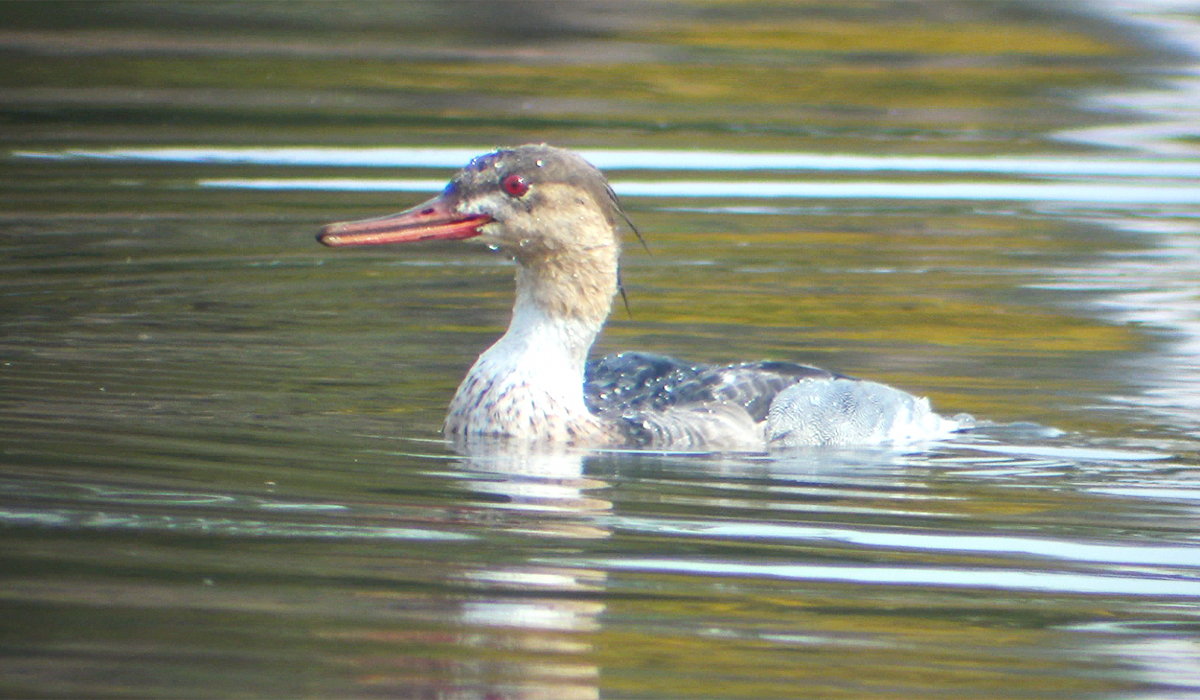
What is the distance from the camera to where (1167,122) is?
16.2 metres

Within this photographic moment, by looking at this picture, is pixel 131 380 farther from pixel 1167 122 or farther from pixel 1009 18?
pixel 1009 18

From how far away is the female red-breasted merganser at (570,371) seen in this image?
8094 millimetres

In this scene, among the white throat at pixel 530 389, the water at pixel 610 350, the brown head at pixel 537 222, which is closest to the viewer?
the water at pixel 610 350

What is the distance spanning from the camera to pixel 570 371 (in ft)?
27.2

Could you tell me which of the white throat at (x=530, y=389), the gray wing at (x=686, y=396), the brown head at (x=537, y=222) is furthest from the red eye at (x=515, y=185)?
the gray wing at (x=686, y=396)

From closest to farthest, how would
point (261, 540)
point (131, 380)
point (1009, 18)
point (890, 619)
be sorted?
point (890, 619), point (261, 540), point (131, 380), point (1009, 18)

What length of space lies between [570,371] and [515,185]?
2.60ft

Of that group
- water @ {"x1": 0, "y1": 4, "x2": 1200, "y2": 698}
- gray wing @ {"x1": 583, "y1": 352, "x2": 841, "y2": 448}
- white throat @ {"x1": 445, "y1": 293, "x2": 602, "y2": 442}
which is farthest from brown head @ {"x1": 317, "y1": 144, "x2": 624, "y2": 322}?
water @ {"x1": 0, "y1": 4, "x2": 1200, "y2": 698}

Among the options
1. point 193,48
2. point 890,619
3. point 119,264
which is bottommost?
point 890,619

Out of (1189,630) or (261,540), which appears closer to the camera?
(1189,630)

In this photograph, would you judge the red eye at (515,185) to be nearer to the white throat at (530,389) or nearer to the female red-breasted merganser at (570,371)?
the female red-breasted merganser at (570,371)

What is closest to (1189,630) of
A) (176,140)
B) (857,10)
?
(176,140)

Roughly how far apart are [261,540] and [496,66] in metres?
11.2

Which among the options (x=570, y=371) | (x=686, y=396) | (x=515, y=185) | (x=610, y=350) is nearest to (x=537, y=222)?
(x=515, y=185)
